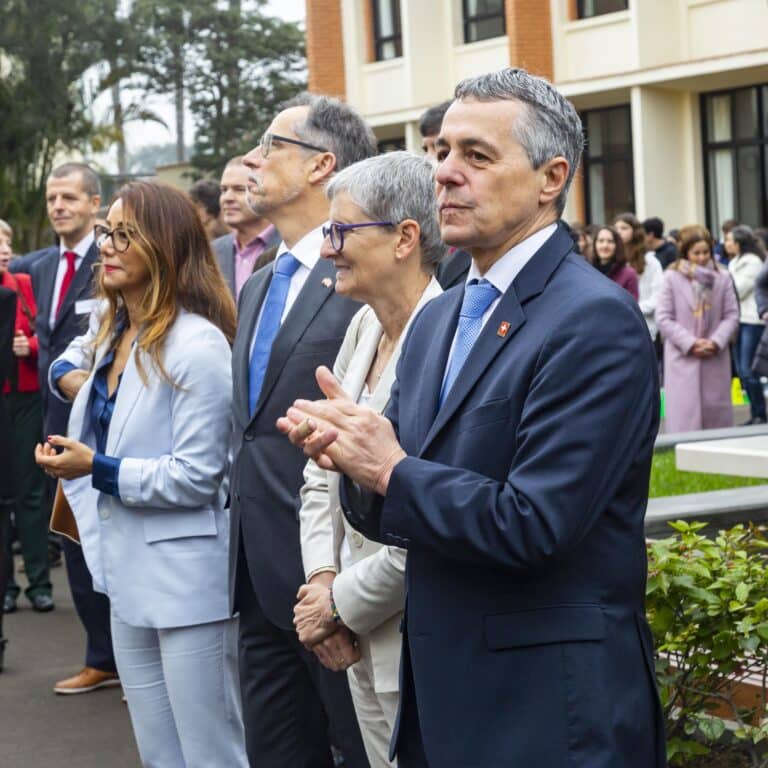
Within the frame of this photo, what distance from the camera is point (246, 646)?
458 centimetres

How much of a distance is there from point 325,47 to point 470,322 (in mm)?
31990

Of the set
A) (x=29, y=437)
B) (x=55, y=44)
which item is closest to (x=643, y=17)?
(x=55, y=44)

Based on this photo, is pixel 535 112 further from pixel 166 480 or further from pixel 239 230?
pixel 239 230

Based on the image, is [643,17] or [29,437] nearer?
[29,437]

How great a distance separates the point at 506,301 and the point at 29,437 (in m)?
6.84

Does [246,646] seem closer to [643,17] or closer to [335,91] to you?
[643,17]

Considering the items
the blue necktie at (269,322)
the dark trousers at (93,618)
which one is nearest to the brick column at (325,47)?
the dark trousers at (93,618)

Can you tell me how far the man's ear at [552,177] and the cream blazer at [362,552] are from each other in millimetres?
724

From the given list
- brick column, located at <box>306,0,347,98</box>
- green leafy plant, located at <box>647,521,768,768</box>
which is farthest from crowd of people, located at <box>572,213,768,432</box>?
brick column, located at <box>306,0,347,98</box>

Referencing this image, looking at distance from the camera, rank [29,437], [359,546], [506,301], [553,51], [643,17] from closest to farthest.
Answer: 1. [506,301]
2. [359,546]
3. [29,437]
4. [643,17]
5. [553,51]

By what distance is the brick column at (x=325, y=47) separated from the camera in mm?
33875

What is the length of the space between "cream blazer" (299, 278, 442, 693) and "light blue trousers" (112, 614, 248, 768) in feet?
2.42

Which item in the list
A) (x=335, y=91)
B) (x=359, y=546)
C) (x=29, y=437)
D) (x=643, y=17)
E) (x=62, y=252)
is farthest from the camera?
(x=335, y=91)

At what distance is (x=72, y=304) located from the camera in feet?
27.1
